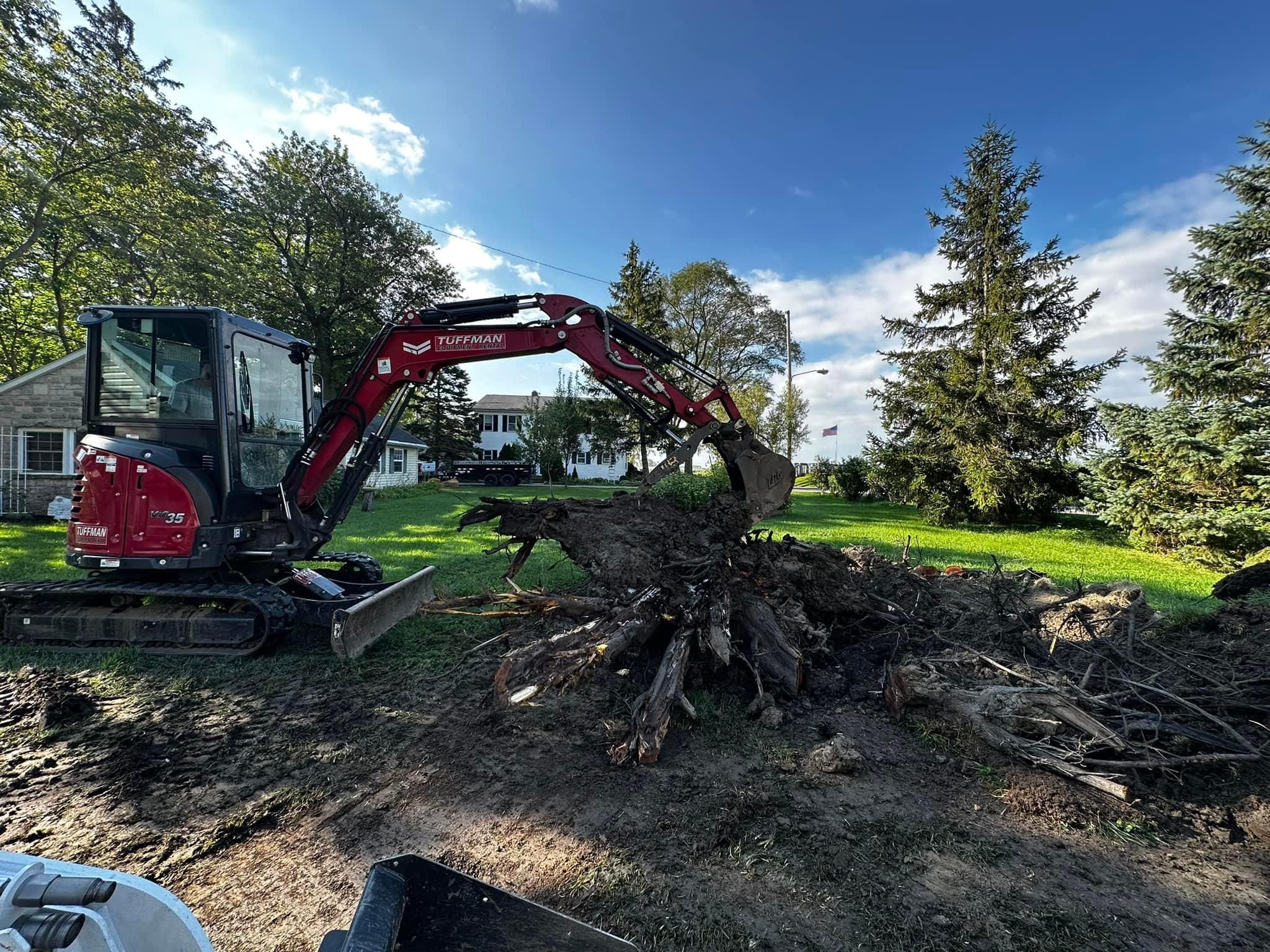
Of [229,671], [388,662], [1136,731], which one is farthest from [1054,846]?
[229,671]

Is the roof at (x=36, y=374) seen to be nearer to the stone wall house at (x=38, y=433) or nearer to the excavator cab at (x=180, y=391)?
the stone wall house at (x=38, y=433)

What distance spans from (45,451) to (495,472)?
65.2 feet

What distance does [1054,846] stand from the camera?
2.47m

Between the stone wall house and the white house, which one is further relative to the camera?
the white house

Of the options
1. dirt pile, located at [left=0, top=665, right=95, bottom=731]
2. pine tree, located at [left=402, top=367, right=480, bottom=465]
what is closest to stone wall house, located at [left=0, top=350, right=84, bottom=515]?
dirt pile, located at [left=0, top=665, right=95, bottom=731]

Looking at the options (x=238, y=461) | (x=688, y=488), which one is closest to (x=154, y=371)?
(x=238, y=461)

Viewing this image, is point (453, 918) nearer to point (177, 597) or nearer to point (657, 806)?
point (657, 806)

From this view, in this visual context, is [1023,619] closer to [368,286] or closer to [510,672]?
[510,672]

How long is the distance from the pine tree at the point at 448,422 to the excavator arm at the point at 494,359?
30874mm

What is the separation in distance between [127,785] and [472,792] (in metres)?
1.90

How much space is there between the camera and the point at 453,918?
5.20 ft

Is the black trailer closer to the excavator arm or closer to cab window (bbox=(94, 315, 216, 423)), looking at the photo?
the excavator arm

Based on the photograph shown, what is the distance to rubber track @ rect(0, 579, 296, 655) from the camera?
4590mm

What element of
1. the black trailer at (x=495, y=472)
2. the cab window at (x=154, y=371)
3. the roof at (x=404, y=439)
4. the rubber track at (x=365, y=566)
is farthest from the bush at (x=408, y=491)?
the cab window at (x=154, y=371)
